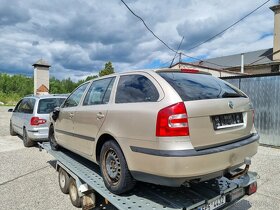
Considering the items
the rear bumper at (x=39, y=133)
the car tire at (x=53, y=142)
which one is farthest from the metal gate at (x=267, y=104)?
the rear bumper at (x=39, y=133)

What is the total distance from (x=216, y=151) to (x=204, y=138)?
0.66ft

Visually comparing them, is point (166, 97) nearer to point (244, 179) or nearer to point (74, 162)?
point (244, 179)

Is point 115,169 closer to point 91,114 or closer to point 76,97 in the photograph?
point 91,114

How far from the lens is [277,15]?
2784 cm

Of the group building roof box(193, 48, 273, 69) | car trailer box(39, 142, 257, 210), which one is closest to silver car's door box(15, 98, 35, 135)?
car trailer box(39, 142, 257, 210)

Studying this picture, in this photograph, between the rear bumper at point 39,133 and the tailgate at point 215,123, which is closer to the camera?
Answer: the tailgate at point 215,123

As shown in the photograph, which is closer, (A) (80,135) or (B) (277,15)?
(A) (80,135)

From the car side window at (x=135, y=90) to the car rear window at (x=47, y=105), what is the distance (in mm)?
5367

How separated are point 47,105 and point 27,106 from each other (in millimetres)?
1130

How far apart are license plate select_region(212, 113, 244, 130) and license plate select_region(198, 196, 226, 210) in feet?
2.86

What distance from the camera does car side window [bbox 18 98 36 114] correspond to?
28.0ft

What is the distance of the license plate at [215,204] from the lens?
291 cm

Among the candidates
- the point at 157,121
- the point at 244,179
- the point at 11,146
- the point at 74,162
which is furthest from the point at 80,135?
the point at 11,146

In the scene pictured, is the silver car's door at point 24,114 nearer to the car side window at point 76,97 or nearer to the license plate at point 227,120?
the car side window at point 76,97
